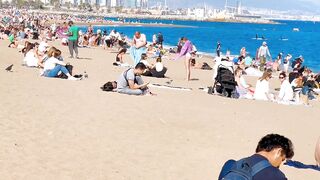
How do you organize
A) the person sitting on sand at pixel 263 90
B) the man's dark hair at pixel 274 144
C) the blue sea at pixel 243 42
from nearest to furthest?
the man's dark hair at pixel 274 144 < the person sitting on sand at pixel 263 90 < the blue sea at pixel 243 42

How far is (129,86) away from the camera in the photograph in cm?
1213

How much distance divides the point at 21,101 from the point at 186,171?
444 centimetres

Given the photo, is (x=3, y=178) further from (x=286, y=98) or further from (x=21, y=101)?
(x=286, y=98)

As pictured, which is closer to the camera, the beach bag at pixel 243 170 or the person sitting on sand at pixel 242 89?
the beach bag at pixel 243 170

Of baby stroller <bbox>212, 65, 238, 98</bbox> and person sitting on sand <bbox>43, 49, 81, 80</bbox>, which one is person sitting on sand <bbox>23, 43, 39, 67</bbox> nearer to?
person sitting on sand <bbox>43, 49, 81, 80</bbox>

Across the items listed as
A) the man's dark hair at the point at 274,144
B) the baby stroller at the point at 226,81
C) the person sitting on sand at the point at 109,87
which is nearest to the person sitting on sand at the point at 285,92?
the baby stroller at the point at 226,81

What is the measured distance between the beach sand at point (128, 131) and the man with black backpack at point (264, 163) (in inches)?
119

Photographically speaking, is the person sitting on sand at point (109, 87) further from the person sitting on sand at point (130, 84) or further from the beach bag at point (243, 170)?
the beach bag at point (243, 170)

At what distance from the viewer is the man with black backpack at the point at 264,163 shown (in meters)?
3.31


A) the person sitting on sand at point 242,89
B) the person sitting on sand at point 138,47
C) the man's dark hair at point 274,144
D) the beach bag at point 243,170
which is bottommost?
the person sitting on sand at point 242,89

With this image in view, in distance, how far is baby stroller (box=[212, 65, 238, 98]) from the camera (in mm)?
13664

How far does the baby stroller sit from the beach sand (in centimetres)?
50

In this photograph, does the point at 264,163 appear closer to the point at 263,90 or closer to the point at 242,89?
the point at 263,90

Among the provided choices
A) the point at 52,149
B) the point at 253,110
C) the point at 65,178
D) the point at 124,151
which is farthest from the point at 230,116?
the point at 65,178
